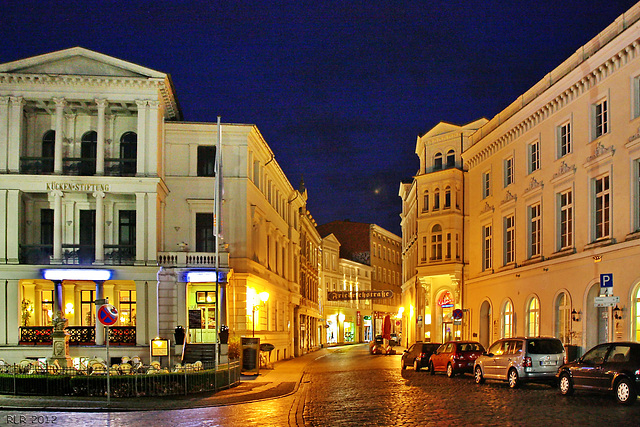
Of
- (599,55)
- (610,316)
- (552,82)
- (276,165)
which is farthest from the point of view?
(276,165)

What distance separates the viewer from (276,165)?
47.6 meters

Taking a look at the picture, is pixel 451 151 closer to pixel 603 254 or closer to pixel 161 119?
pixel 161 119

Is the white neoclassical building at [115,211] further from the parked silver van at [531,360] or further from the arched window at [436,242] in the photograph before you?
the arched window at [436,242]

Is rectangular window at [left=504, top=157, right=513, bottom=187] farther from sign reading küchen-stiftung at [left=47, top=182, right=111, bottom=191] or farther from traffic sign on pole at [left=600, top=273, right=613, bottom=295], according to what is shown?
sign reading küchen-stiftung at [left=47, top=182, right=111, bottom=191]

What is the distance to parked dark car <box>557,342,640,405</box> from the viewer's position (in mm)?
17375

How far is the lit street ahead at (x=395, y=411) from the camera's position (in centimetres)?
1582

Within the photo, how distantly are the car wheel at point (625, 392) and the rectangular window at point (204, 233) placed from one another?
2442cm

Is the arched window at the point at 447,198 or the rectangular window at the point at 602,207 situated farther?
the arched window at the point at 447,198

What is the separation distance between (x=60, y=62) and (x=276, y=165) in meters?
15.8

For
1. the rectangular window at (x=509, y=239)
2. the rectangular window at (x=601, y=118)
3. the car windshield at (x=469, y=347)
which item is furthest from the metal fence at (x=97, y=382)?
the rectangular window at (x=509, y=239)

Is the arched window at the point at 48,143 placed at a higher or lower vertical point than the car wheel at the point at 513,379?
higher

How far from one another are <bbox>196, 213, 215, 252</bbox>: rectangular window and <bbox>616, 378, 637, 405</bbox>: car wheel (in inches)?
961

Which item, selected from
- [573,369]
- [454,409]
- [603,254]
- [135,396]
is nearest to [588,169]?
[603,254]

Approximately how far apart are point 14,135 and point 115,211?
236 inches
